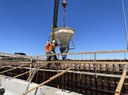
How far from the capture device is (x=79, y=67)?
13.7m

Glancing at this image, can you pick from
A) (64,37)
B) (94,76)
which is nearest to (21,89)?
(94,76)

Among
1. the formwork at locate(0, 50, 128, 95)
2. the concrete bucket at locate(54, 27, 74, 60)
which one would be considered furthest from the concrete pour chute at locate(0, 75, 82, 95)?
the concrete bucket at locate(54, 27, 74, 60)

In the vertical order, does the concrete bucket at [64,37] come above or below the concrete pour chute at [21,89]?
above

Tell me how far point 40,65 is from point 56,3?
46.9ft

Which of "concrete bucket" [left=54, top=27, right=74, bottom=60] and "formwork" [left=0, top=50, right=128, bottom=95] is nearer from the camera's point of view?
"formwork" [left=0, top=50, right=128, bottom=95]

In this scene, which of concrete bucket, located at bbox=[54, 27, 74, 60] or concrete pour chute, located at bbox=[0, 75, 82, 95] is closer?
concrete pour chute, located at bbox=[0, 75, 82, 95]

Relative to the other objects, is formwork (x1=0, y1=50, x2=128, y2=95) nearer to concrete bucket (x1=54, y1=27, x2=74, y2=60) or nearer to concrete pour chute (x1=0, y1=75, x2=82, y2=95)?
concrete pour chute (x1=0, y1=75, x2=82, y2=95)

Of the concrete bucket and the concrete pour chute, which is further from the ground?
the concrete bucket

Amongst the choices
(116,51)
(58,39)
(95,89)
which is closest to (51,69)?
(95,89)

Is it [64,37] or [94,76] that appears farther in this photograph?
[64,37]

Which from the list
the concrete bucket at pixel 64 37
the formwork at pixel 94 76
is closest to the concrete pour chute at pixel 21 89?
the formwork at pixel 94 76

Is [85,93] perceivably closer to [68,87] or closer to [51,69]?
[68,87]

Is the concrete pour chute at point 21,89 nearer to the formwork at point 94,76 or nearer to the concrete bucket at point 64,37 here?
the formwork at point 94,76

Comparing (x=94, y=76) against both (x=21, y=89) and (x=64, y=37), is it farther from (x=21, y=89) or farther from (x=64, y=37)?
(x=64, y=37)
